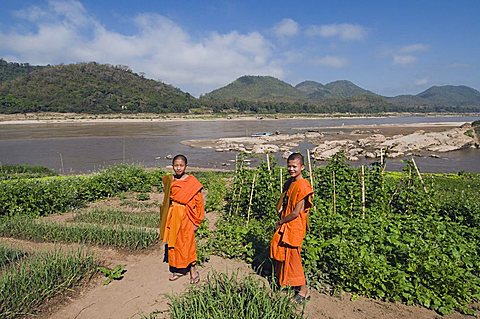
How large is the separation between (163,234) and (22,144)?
1542 inches

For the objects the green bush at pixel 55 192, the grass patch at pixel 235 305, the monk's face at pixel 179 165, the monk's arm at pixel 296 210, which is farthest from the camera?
the green bush at pixel 55 192

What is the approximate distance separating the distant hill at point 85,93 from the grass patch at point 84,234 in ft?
282

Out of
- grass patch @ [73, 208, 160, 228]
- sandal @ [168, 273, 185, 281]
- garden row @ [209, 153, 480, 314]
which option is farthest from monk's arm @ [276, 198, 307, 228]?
grass patch @ [73, 208, 160, 228]

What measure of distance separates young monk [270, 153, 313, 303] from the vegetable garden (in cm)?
43

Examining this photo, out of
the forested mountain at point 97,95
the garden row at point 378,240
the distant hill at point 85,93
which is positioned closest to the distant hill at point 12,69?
the forested mountain at point 97,95

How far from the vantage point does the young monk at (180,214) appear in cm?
488

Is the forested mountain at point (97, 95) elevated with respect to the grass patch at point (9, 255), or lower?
elevated

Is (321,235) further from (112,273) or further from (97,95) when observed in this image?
(97,95)

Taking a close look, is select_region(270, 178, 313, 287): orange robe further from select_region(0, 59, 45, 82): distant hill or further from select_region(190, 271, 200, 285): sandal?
select_region(0, 59, 45, 82): distant hill

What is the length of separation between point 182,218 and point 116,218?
14.0 ft

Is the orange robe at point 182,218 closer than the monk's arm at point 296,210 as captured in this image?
No

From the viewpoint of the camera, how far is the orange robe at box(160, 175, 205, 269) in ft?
16.0

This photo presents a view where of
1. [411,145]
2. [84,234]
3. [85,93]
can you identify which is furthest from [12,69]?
[84,234]

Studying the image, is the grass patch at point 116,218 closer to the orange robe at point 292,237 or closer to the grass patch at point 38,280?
the grass patch at point 38,280
